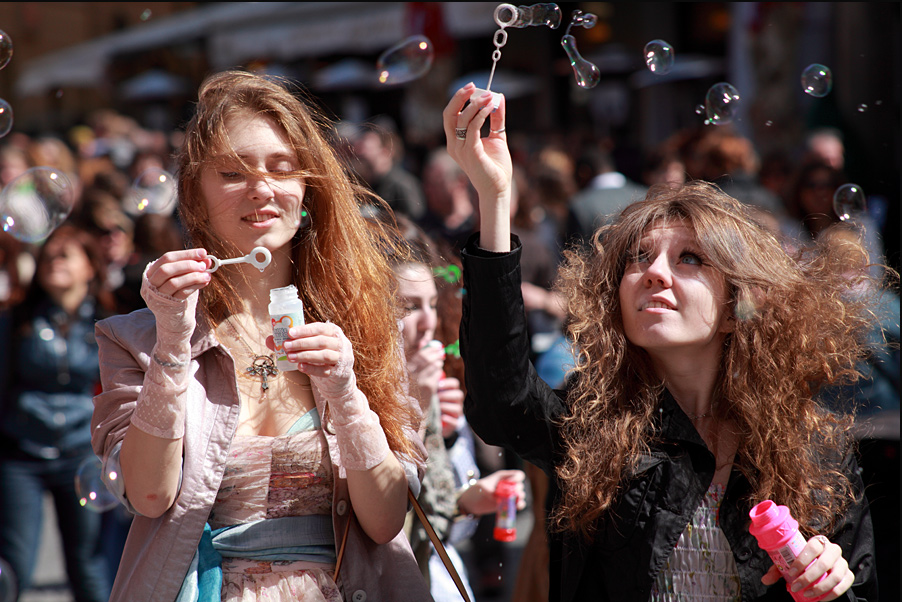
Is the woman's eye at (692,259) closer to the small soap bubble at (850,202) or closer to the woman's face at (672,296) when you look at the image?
the woman's face at (672,296)

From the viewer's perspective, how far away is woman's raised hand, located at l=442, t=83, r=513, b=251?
1.72 m

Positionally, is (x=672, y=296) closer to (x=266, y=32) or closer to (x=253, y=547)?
(x=253, y=547)

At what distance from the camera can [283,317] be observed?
5.30 feet

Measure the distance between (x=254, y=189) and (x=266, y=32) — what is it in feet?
34.7

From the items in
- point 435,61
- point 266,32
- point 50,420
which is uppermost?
point 266,32

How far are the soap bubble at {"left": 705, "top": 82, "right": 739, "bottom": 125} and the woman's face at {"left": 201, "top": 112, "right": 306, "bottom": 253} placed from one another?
149 cm

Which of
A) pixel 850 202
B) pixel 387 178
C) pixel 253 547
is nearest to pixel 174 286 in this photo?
pixel 253 547

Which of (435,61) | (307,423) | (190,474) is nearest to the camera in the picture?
(190,474)

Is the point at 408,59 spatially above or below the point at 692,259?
above

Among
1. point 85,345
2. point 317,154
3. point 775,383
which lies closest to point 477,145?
point 317,154

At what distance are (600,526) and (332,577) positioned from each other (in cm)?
55

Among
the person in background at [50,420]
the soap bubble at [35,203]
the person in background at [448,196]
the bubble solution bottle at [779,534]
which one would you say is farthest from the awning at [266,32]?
the bubble solution bottle at [779,534]

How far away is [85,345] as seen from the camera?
12.6ft

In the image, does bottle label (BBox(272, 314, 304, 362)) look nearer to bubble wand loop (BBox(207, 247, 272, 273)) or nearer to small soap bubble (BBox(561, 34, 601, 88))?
bubble wand loop (BBox(207, 247, 272, 273))
